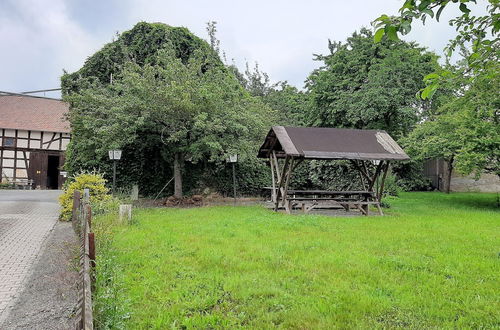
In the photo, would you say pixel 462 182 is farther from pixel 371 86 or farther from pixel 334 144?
pixel 334 144

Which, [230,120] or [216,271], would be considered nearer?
[216,271]

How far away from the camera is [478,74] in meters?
3.14

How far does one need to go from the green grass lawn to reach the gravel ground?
0.48m

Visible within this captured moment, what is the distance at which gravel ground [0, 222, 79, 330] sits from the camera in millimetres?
3572

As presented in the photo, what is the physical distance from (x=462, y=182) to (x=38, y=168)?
1285 inches

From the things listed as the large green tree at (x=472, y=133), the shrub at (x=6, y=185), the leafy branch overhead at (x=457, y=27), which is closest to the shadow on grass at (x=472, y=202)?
the large green tree at (x=472, y=133)

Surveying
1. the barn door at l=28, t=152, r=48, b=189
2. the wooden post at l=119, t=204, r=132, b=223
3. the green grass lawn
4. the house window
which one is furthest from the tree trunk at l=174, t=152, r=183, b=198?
the house window

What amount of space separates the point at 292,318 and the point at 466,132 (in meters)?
13.3

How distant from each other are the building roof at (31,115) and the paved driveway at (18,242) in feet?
55.0

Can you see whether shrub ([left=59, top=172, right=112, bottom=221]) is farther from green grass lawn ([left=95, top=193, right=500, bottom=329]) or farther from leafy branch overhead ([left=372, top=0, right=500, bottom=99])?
leafy branch overhead ([left=372, top=0, right=500, bottom=99])

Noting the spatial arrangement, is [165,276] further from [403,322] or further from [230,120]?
[230,120]

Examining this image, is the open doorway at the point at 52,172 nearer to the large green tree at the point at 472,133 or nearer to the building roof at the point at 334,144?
the building roof at the point at 334,144

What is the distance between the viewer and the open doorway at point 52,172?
29.9 meters

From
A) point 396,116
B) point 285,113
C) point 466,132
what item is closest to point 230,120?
point 466,132
